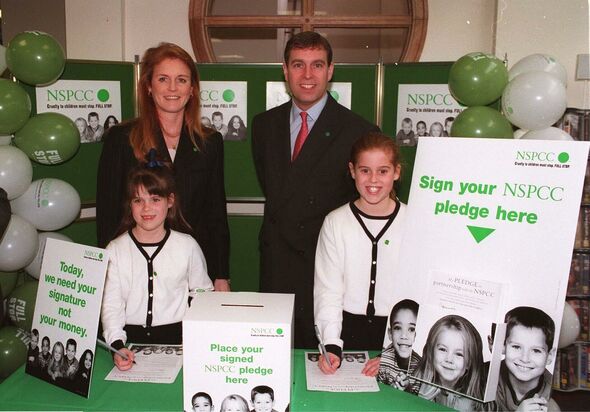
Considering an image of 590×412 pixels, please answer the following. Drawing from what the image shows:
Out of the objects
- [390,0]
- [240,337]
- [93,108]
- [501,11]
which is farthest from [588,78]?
[240,337]

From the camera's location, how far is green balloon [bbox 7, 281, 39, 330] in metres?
2.91

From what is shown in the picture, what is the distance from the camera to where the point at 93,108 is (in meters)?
3.30

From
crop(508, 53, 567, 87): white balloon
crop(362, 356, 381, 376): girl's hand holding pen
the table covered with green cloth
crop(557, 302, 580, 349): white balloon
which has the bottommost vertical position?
crop(557, 302, 580, 349): white balloon

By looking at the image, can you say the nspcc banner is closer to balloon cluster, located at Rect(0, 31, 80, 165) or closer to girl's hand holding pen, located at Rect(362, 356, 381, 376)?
girl's hand holding pen, located at Rect(362, 356, 381, 376)

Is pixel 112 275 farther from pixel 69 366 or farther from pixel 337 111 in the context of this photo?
pixel 337 111

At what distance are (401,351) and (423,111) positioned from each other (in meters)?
2.01

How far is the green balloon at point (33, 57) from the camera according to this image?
278cm

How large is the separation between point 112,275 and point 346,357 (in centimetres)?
82

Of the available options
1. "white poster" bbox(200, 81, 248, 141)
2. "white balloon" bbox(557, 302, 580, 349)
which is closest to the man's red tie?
"white poster" bbox(200, 81, 248, 141)

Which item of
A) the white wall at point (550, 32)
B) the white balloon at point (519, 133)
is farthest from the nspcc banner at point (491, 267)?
the white wall at point (550, 32)

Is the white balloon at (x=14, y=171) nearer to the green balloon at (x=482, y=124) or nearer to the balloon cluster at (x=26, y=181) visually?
the balloon cluster at (x=26, y=181)

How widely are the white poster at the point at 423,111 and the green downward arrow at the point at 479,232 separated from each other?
5.97 feet

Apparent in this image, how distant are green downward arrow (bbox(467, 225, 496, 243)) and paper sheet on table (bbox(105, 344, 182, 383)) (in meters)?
0.90

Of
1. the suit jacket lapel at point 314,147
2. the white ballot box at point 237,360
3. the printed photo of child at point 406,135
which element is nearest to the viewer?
the white ballot box at point 237,360
